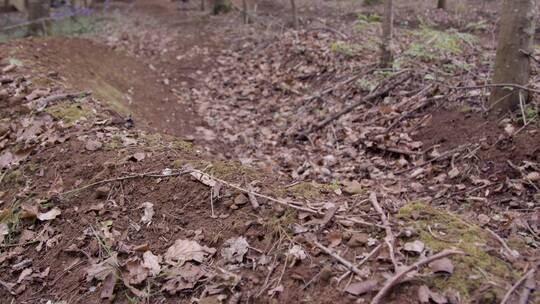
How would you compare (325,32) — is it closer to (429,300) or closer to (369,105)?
(369,105)

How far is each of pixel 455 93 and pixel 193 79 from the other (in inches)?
209

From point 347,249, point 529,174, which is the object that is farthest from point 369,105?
point 347,249

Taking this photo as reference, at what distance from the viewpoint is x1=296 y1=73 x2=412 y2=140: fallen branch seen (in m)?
5.93

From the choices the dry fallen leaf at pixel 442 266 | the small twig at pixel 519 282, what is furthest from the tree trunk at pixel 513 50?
the dry fallen leaf at pixel 442 266

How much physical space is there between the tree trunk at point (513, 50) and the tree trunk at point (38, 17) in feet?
32.7

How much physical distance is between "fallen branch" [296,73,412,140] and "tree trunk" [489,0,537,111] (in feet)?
5.26

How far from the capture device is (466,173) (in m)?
4.17

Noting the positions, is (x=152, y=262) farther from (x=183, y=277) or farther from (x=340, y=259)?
(x=340, y=259)

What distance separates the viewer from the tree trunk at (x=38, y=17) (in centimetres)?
1048

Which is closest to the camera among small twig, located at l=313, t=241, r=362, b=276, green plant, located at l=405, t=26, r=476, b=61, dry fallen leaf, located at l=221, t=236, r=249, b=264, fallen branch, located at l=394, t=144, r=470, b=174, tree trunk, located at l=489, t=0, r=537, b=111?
small twig, located at l=313, t=241, r=362, b=276

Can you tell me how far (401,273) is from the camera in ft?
7.12

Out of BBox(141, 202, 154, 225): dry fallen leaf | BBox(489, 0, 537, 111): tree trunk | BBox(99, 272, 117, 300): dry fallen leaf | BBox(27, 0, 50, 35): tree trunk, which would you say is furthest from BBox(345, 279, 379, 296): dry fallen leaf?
BBox(27, 0, 50, 35): tree trunk

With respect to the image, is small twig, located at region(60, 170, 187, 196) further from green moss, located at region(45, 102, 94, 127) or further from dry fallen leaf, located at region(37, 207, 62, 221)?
green moss, located at region(45, 102, 94, 127)

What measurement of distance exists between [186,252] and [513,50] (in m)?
3.81
